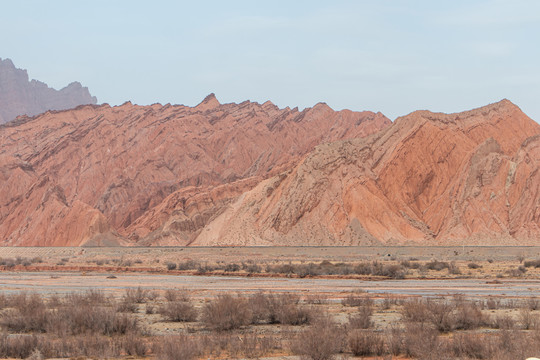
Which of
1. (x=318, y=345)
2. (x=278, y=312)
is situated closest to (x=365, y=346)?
(x=318, y=345)

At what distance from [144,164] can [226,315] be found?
127 metres

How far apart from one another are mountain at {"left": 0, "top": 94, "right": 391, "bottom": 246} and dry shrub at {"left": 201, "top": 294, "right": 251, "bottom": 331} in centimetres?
9121

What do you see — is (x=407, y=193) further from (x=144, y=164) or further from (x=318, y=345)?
(x=318, y=345)

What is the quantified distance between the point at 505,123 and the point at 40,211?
79070 mm

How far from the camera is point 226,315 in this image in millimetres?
16250

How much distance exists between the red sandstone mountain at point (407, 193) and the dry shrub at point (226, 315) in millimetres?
73618

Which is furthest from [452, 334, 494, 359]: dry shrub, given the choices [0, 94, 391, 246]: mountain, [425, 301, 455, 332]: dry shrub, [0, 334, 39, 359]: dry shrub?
[0, 94, 391, 246]: mountain

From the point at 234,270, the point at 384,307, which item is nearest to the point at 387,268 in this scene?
the point at 234,270

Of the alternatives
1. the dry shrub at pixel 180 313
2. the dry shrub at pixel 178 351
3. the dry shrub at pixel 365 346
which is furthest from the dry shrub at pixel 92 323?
the dry shrub at pixel 365 346

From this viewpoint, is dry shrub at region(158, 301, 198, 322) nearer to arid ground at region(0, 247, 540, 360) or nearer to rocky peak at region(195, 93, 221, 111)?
arid ground at region(0, 247, 540, 360)

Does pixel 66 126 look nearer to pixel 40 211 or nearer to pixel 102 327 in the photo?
pixel 40 211

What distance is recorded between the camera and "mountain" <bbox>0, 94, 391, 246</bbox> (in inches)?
4577

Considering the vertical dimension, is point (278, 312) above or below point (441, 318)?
below

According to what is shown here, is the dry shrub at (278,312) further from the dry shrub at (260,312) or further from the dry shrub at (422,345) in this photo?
the dry shrub at (422,345)
